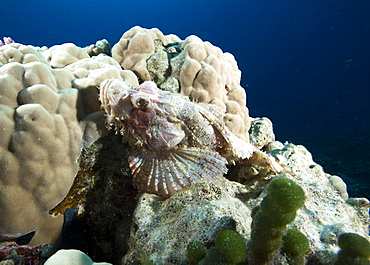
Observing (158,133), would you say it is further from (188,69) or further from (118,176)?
(188,69)

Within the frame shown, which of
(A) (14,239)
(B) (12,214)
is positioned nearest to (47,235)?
(A) (14,239)

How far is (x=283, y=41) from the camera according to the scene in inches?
3939

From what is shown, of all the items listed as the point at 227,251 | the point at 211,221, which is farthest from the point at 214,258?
the point at 211,221

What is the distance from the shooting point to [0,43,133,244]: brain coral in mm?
2350

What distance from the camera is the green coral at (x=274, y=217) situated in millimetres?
1139

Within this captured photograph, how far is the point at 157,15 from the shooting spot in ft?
486

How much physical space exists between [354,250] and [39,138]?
3.00 m

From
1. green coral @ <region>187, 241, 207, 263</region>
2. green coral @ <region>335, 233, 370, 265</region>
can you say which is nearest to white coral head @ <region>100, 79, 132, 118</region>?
green coral @ <region>187, 241, 207, 263</region>

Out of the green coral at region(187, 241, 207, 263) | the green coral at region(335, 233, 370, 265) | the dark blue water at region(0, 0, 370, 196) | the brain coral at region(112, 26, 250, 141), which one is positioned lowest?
the green coral at region(187, 241, 207, 263)

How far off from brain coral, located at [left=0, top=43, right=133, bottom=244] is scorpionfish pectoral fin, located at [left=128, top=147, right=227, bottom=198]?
2.57 ft

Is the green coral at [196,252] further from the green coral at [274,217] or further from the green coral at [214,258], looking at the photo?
the green coral at [274,217]

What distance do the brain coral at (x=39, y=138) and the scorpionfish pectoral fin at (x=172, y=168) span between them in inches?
30.9

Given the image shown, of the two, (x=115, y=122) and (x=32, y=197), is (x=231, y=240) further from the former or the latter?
(x=32, y=197)

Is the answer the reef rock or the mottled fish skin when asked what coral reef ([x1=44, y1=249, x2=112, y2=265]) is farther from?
the mottled fish skin
